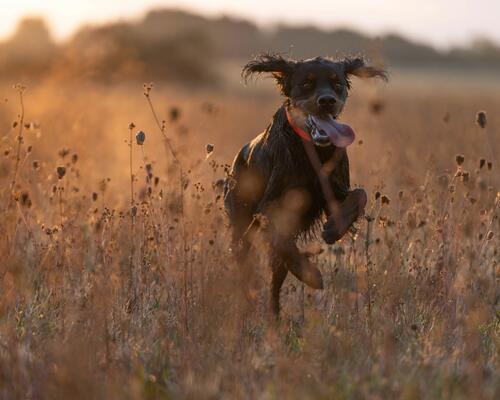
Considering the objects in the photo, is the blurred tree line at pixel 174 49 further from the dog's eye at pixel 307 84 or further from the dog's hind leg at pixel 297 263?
the dog's hind leg at pixel 297 263

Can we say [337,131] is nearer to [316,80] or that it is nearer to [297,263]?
[316,80]

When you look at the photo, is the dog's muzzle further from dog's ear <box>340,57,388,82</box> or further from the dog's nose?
dog's ear <box>340,57,388,82</box>

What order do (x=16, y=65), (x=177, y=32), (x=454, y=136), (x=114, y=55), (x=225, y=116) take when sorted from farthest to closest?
(x=177, y=32)
(x=16, y=65)
(x=114, y=55)
(x=225, y=116)
(x=454, y=136)

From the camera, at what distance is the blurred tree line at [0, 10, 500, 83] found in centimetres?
1274

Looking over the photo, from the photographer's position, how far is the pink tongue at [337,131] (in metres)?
4.45

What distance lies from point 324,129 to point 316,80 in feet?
1.56

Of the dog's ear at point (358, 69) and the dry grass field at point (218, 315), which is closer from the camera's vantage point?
the dry grass field at point (218, 315)

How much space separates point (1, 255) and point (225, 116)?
542 inches

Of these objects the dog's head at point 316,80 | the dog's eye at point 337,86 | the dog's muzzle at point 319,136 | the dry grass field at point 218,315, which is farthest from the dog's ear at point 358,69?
the dog's muzzle at point 319,136

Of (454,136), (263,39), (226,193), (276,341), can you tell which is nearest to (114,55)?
(454,136)

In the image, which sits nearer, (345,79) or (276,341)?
(276,341)

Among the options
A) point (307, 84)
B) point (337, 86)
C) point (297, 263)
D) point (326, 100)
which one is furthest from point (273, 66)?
point (297, 263)

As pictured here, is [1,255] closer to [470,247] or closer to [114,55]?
[470,247]

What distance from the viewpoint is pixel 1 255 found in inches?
173
